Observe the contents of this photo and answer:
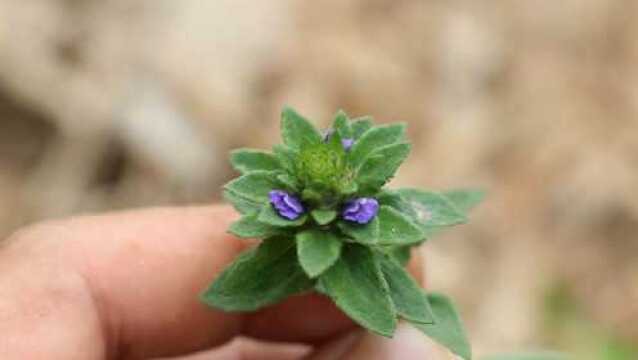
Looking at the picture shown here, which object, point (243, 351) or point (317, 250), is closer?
point (317, 250)

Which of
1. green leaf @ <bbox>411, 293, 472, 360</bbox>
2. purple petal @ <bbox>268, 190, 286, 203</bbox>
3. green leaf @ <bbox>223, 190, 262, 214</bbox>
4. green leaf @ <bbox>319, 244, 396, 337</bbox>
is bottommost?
green leaf @ <bbox>411, 293, 472, 360</bbox>

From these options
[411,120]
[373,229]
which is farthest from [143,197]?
[373,229]

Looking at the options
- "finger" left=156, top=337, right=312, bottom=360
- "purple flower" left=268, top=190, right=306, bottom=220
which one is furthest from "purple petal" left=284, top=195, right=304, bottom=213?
"finger" left=156, top=337, right=312, bottom=360

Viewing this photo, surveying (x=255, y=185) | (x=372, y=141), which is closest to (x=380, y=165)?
(x=372, y=141)

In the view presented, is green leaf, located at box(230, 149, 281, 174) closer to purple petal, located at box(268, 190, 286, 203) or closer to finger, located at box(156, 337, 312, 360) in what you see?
purple petal, located at box(268, 190, 286, 203)

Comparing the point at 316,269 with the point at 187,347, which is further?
the point at 187,347

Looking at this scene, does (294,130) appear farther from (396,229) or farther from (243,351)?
(243,351)

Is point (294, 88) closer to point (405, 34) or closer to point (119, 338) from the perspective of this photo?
point (405, 34)
